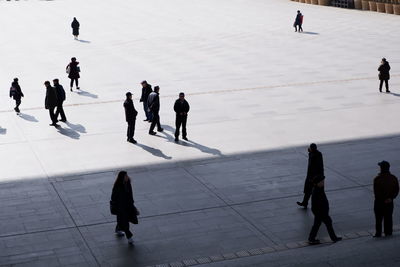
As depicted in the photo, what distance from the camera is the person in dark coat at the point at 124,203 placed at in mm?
13719

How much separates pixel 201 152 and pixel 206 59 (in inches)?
645

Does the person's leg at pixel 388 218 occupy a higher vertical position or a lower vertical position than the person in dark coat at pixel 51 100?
lower

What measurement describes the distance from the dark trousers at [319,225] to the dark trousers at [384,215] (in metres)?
0.80

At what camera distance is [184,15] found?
55.5m

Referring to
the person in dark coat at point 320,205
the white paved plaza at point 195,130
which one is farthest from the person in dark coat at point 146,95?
the person in dark coat at point 320,205

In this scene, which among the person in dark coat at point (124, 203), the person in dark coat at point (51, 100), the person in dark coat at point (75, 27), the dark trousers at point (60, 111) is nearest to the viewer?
the person in dark coat at point (124, 203)

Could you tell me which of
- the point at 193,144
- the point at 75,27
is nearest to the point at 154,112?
the point at 193,144

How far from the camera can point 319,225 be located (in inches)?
530

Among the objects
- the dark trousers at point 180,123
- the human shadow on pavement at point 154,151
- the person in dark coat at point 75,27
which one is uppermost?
the person in dark coat at point 75,27

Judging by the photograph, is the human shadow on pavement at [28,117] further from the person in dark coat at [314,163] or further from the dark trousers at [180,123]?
the person in dark coat at [314,163]

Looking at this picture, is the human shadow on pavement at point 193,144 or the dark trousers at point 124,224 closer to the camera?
the dark trousers at point 124,224

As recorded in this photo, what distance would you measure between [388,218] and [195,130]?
32.8ft

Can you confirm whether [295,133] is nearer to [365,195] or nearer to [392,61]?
[365,195]

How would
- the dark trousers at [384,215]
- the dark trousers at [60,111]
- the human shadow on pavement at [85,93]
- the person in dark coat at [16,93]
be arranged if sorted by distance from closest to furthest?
the dark trousers at [384,215]
the dark trousers at [60,111]
the person in dark coat at [16,93]
the human shadow on pavement at [85,93]
